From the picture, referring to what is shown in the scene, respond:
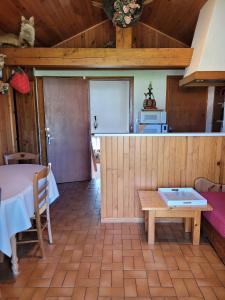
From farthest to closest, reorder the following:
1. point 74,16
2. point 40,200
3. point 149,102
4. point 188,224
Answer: point 149,102 < point 74,16 < point 188,224 < point 40,200

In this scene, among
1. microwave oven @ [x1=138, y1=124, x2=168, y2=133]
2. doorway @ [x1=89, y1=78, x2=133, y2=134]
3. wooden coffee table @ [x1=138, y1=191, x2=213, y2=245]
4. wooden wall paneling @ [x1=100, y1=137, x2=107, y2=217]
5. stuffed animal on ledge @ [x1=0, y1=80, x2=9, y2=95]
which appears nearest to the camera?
wooden coffee table @ [x1=138, y1=191, x2=213, y2=245]

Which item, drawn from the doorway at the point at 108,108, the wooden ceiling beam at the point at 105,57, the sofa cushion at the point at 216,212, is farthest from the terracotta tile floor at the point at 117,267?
the doorway at the point at 108,108

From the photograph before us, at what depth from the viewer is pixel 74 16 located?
326 cm

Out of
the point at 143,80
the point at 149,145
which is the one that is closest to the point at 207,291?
the point at 149,145

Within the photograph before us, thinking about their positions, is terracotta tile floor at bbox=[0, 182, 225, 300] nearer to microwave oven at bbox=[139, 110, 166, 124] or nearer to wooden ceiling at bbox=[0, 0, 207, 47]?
microwave oven at bbox=[139, 110, 166, 124]

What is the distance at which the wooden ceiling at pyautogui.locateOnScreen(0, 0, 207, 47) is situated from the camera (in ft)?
8.99

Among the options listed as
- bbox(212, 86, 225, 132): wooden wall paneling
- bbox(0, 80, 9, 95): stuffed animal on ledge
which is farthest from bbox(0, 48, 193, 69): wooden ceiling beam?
bbox(212, 86, 225, 132): wooden wall paneling

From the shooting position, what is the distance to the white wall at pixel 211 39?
104 inches

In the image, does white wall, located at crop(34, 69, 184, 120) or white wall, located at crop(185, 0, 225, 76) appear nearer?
white wall, located at crop(185, 0, 225, 76)

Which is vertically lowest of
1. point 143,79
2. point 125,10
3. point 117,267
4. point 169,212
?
point 117,267

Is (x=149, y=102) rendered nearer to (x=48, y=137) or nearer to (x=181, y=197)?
(x=48, y=137)

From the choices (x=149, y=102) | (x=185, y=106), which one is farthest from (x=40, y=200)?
(x=185, y=106)

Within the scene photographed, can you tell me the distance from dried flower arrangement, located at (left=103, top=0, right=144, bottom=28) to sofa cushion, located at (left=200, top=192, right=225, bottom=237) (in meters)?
2.03

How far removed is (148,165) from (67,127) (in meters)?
2.14
